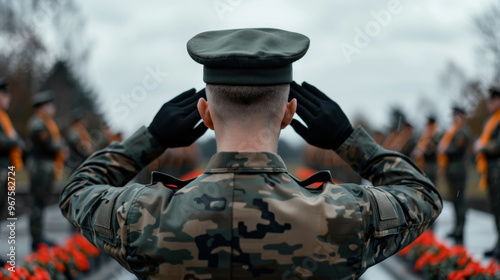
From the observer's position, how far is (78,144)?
11.2 m

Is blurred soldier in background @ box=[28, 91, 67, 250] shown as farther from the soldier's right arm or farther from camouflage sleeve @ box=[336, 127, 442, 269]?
camouflage sleeve @ box=[336, 127, 442, 269]

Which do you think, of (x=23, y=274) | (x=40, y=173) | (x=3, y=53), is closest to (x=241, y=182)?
(x=23, y=274)

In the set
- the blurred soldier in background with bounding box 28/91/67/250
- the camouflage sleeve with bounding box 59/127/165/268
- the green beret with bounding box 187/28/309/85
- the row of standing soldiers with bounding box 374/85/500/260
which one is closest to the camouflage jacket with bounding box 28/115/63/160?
the blurred soldier in background with bounding box 28/91/67/250

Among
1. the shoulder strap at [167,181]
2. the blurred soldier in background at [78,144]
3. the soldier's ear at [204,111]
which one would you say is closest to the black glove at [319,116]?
the soldier's ear at [204,111]

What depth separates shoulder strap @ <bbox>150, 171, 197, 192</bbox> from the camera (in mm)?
1656

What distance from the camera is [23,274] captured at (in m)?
4.21

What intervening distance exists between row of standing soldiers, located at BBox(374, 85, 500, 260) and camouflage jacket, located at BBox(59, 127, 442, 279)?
6307mm

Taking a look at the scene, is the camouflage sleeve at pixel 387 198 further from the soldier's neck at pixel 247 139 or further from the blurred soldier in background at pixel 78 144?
the blurred soldier in background at pixel 78 144

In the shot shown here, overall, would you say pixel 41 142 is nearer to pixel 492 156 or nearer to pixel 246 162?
pixel 492 156

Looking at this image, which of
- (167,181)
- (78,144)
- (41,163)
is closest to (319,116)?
(167,181)

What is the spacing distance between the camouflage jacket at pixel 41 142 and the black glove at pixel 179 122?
7.32 metres

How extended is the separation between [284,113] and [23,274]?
3.40m

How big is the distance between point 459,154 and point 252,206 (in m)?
9.28

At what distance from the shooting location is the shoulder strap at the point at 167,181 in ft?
5.43
